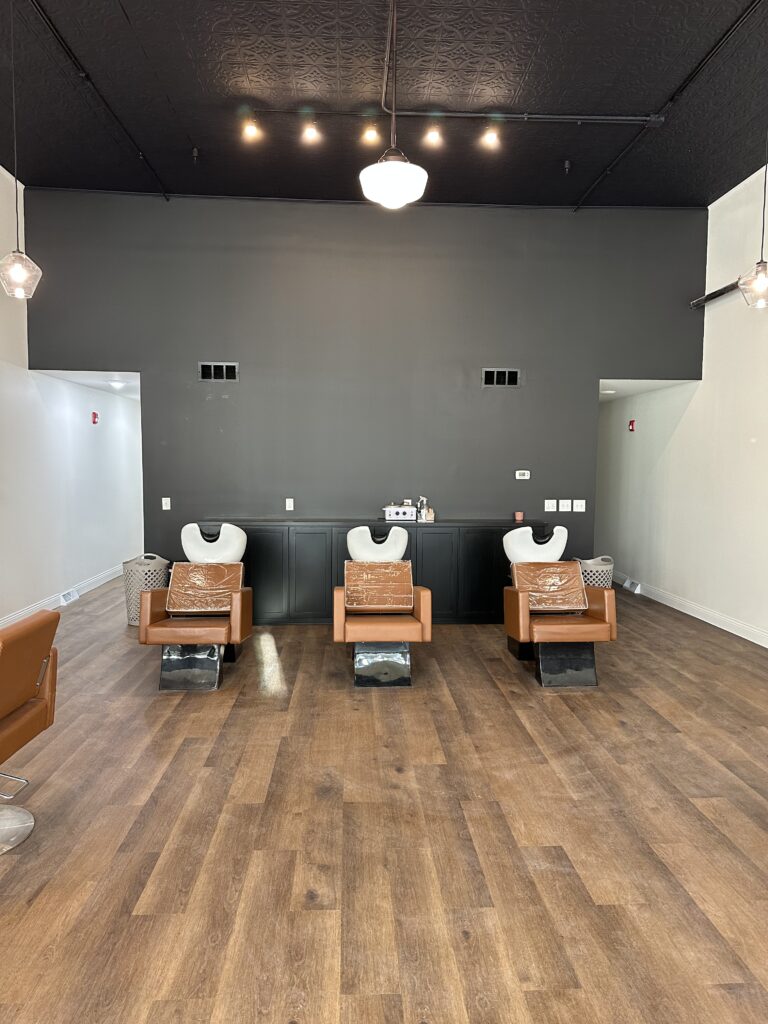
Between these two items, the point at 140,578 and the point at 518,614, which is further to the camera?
the point at 140,578

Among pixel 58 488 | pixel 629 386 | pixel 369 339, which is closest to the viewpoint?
pixel 369 339

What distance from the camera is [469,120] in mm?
4609

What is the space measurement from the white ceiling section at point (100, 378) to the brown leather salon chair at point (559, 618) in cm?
430

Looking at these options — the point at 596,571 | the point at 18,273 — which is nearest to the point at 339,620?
the point at 18,273

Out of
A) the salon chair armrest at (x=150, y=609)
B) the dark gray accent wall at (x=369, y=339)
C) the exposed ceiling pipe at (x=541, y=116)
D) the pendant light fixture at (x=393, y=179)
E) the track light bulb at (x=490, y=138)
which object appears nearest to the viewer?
the pendant light fixture at (x=393, y=179)

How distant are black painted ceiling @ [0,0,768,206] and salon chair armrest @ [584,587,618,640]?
3.43 metres

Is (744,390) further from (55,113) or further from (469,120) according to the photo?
(55,113)

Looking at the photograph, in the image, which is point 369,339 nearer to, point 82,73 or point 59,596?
point 82,73

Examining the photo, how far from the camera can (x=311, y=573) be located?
19.6 ft

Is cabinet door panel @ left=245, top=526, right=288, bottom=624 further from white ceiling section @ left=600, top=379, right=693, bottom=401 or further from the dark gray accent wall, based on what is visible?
white ceiling section @ left=600, top=379, right=693, bottom=401

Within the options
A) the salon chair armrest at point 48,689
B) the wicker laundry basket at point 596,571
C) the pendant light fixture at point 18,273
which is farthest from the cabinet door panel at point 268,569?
the salon chair armrest at point 48,689

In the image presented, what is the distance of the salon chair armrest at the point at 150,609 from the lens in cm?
420

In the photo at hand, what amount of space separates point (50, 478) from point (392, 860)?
18.1 feet

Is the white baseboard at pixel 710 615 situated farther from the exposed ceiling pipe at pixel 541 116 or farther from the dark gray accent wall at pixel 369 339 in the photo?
the exposed ceiling pipe at pixel 541 116
